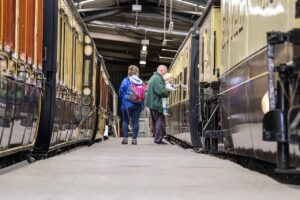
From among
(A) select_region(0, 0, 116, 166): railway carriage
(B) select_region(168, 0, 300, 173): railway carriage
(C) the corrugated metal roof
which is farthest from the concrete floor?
(C) the corrugated metal roof

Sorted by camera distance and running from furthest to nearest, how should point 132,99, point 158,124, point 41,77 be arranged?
point 158,124, point 132,99, point 41,77

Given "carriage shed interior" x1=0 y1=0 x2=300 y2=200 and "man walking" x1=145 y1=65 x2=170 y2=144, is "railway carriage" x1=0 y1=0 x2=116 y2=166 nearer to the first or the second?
"carriage shed interior" x1=0 y1=0 x2=300 y2=200

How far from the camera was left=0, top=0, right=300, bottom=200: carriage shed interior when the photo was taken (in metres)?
4.65

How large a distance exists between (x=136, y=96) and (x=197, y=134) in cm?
243

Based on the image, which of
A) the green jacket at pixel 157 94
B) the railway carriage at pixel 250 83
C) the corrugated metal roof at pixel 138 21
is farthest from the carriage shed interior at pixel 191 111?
the corrugated metal roof at pixel 138 21

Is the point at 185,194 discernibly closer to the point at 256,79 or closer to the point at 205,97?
the point at 256,79

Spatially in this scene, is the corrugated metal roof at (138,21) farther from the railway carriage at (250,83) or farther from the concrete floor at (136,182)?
the concrete floor at (136,182)

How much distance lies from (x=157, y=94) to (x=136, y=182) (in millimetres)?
8853

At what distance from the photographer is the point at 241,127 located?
7094mm

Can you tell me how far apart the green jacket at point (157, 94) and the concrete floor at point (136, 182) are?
668 cm

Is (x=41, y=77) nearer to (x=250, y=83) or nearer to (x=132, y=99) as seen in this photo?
(x=250, y=83)

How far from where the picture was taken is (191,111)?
12.7 m

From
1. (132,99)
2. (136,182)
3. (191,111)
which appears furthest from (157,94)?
(136,182)

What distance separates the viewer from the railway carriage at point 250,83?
415cm
